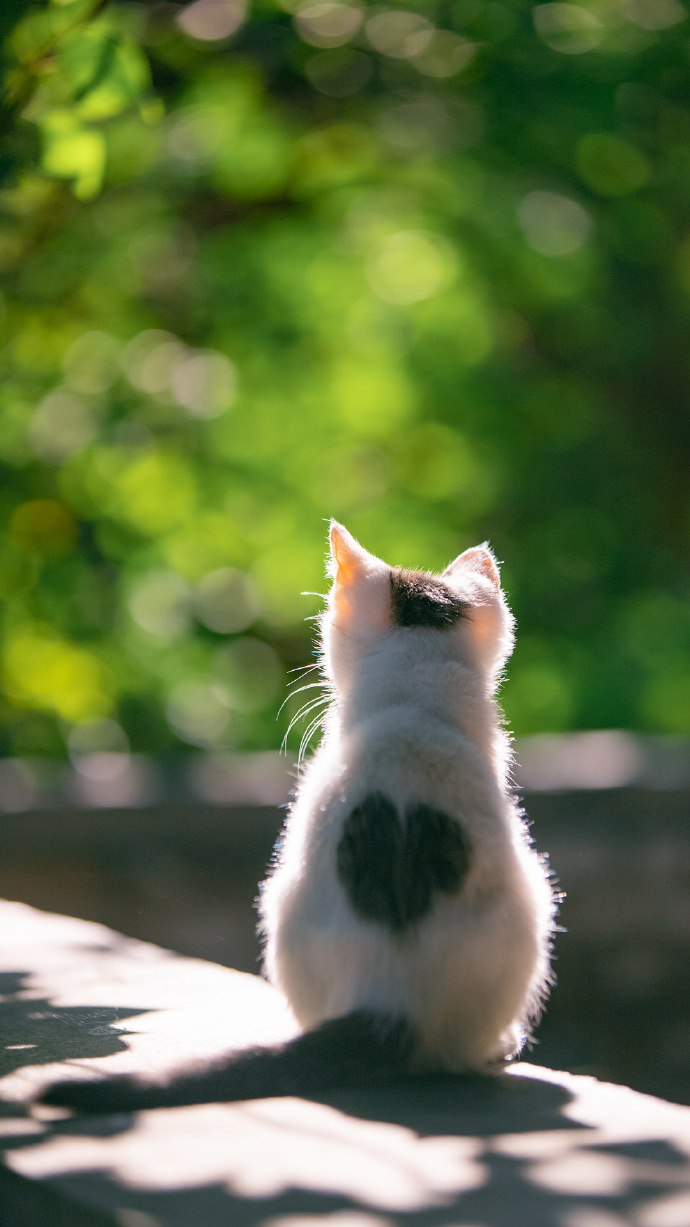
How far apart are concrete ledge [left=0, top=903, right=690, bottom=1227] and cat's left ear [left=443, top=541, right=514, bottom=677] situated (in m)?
0.79

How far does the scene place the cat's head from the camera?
7.20 ft

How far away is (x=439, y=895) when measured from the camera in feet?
5.98

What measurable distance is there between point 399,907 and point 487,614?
0.70 meters

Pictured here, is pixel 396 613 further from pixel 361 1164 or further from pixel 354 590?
pixel 361 1164

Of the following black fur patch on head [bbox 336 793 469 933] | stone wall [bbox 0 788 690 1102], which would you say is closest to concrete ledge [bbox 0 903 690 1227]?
black fur patch on head [bbox 336 793 469 933]

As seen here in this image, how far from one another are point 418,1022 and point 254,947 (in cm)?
341

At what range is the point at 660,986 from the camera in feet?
15.6

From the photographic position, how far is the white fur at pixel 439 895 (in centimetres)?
183

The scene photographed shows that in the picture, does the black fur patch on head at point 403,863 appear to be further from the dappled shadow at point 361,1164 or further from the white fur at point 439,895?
the dappled shadow at point 361,1164

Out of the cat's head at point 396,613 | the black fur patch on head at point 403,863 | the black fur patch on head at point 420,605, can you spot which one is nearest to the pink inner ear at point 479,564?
the cat's head at point 396,613

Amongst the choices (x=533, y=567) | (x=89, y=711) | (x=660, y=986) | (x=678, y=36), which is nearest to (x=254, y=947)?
(x=660, y=986)

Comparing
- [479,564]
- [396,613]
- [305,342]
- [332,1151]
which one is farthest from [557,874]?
[305,342]

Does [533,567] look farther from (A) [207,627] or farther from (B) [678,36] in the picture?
(B) [678,36]

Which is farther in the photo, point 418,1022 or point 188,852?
point 188,852
